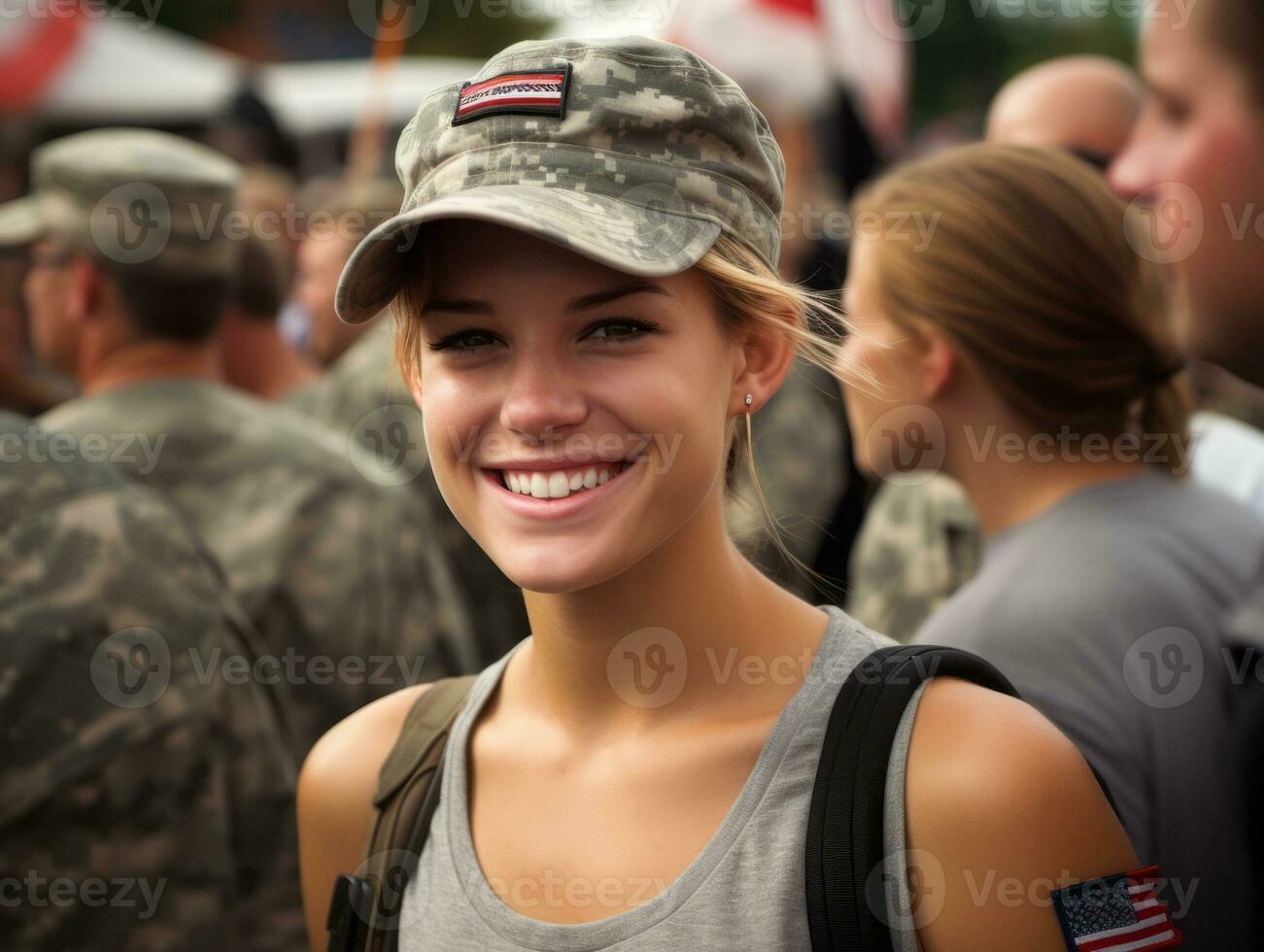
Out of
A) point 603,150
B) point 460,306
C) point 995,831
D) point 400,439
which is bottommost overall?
point 995,831

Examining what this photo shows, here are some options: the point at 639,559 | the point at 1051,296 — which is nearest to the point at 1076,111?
the point at 1051,296

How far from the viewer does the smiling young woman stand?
1.65 meters

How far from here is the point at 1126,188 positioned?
268 centimetres

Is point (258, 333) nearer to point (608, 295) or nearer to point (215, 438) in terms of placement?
point (215, 438)

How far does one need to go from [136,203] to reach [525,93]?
2.66 m

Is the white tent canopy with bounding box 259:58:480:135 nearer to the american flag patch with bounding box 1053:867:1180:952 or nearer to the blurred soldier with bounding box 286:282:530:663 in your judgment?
the blurred soldier with bounding box 286:282:530:663

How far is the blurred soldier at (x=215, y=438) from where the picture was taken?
3.79 metres

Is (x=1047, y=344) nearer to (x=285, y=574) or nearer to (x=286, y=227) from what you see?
(x=285, y=574)

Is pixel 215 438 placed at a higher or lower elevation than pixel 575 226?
lower

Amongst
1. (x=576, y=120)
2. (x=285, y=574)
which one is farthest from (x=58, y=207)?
(x=576, y=120)

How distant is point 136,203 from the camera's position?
13.3 feet

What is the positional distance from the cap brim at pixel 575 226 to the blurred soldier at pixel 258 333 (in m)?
3.46

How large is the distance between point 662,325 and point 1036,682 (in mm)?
1034

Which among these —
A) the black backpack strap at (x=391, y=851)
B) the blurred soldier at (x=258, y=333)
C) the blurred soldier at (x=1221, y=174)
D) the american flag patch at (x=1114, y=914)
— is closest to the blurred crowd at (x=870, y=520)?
the blurred soldier at (x=1221, y=174)
